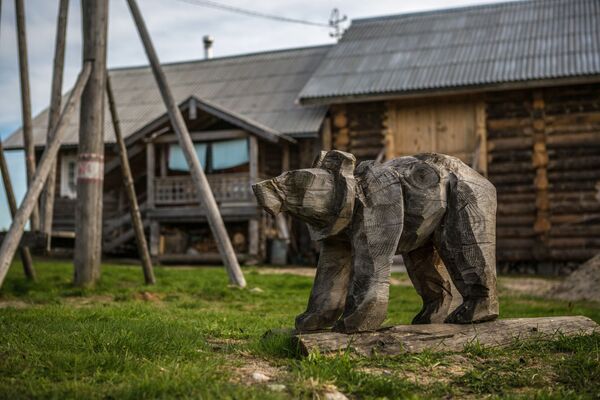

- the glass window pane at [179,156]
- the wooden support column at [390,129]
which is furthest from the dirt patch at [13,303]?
the glass window pane at [179,156]

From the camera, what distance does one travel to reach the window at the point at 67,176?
73.7ft

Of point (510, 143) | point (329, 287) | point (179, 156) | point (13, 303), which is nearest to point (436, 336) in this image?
point (329, 287)

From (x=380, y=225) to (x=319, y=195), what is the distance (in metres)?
0.44

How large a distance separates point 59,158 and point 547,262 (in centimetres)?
1527

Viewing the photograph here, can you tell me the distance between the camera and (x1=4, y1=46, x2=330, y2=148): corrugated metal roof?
66.4 feet

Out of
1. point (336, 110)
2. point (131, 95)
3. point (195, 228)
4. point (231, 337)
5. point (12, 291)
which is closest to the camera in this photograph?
point (231, 337)

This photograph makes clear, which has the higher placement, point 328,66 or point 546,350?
point 328,66

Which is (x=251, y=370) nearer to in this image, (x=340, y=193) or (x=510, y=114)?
(x=340, y=193)

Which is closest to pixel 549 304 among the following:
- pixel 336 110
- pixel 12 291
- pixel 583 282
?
pixel 583 282

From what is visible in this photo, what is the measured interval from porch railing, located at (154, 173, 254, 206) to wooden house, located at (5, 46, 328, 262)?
0.09 ft

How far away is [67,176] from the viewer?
2252 cm

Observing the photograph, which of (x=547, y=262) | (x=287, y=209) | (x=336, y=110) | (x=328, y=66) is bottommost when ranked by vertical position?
(x=547, y=262)

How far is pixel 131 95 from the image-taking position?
24.3 m

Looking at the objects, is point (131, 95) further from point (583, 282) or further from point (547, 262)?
point (583, 282)
